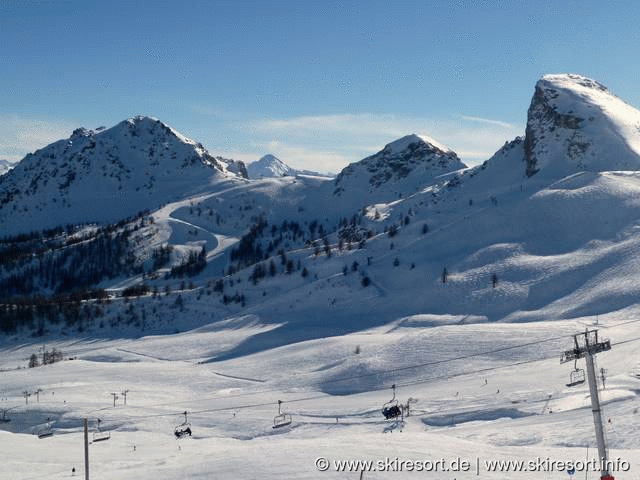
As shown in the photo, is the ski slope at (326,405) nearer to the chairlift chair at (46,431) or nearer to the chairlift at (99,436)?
the chairlift at (99,436)

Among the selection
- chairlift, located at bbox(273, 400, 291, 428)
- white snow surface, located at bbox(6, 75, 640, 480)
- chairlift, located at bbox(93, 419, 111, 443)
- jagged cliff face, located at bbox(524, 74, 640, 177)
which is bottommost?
chairlift, located at bbox(273, 400, 291, 428)

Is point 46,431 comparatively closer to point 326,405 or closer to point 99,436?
point 99,436

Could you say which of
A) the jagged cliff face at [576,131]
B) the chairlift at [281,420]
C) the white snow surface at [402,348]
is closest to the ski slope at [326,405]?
the white snow surface at [402,348]

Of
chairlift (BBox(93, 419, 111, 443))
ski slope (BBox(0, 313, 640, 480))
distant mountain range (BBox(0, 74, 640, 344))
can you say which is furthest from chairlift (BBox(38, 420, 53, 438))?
distant mountain range (BBox(0, 74, 640, 344))

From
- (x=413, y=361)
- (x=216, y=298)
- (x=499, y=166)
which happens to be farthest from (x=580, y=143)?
(x=413, y=361)

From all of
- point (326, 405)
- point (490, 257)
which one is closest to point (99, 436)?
point (326, 405)

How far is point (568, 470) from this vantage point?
95.4 ft

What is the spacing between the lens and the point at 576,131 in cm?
16088

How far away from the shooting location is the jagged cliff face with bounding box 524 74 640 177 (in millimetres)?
153375

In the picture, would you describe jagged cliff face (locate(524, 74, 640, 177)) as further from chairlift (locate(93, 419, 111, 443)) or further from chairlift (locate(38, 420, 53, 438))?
chairlift (locate(93, 419, 111, 443))

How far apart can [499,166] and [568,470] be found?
161468 mm

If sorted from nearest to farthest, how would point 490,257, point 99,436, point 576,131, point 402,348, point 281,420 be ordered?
1. point 99,436
2. point 281,420
3. point 402,348
4. point 490,257
5. point 576,131

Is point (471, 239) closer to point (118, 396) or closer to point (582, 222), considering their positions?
point (582, 222)

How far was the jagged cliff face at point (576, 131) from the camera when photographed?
153375 mm
